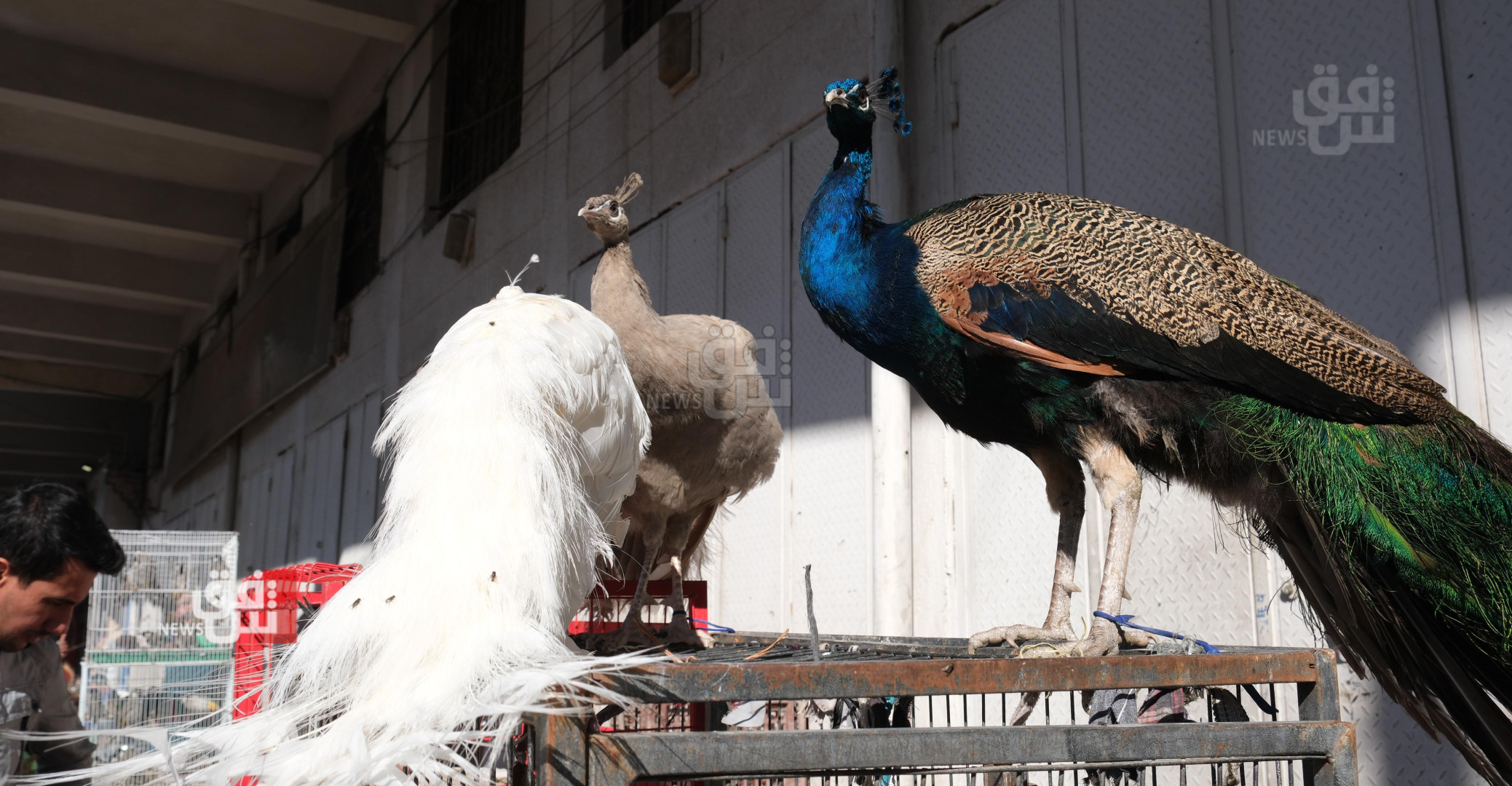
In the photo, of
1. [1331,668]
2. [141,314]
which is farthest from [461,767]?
[141,314]

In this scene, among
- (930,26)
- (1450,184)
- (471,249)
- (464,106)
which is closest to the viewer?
(1450,184)

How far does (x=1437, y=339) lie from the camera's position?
2.94m

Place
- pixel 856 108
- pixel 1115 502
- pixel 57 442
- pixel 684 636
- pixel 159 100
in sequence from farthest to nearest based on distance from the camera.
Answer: pixel 57 442 → pixel 159 100 → pixel 684 636 → pixel 856 108 → pixel 1115 502

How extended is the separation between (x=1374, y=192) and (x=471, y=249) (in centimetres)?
736

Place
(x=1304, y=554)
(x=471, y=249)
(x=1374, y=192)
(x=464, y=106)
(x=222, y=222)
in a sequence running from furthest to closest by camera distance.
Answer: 1. (x=222, y=222)
2. (x=464, y=106)
3. (x=471, y=249)
4. (x=1374, y=192)
5. (x=1304, y=554)

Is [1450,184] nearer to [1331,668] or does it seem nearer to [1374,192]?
[1374,192]

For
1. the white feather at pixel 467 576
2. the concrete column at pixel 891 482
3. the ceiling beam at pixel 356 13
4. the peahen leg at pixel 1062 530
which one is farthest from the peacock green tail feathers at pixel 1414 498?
the ceiling beam at pixel 356 13

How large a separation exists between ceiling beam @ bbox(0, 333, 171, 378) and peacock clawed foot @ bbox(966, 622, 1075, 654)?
21264mm

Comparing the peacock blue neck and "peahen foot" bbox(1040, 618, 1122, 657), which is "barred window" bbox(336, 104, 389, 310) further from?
"peahen foot" bbox(1040, 618, 1122, 657)

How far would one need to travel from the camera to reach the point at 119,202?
13859 mm

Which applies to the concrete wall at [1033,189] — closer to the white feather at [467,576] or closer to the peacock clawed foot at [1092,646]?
the peacock clawed foot at [1092,646]

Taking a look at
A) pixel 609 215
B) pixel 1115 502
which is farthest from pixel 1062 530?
pixel 609 215

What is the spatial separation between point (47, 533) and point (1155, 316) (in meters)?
2.52

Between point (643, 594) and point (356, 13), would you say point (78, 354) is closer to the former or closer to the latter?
point (356, 13)
